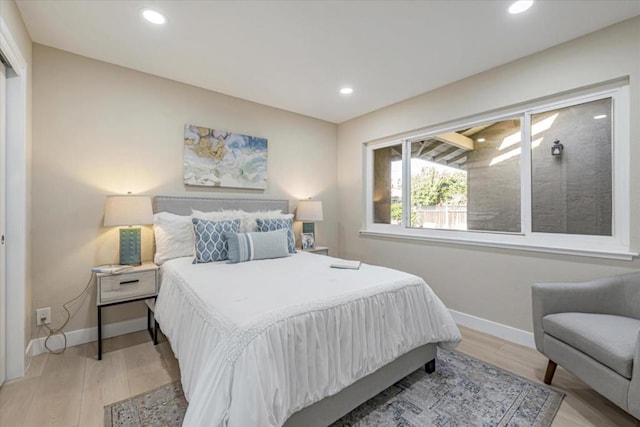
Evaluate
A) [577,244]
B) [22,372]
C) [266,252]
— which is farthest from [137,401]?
[577,244]

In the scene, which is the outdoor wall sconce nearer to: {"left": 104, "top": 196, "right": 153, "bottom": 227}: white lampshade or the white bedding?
the white bedding

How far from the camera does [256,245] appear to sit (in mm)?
2742

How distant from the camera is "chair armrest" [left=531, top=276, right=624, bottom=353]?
6.45ft

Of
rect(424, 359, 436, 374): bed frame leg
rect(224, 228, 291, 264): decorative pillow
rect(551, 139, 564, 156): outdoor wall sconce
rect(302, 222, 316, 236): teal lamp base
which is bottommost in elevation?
rect(424, 359, 436, 374): bed frame leg

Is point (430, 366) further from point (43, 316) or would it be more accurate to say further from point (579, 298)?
point (43, 316)

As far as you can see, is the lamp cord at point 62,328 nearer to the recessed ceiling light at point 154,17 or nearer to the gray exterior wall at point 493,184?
the recessed ceiling light at point 154,17

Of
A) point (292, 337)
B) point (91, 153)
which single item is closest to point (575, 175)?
point (292, 337)

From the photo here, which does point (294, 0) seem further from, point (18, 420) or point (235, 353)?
point (18, 420)

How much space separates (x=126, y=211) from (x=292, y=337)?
6.63 feet

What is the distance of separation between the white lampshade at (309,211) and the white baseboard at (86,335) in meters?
2.10

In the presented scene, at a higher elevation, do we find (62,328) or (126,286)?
(126,286)

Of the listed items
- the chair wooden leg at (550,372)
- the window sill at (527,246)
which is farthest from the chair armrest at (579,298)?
the window sill at (527,246)

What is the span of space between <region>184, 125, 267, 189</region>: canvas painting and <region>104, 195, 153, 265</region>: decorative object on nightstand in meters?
0.67

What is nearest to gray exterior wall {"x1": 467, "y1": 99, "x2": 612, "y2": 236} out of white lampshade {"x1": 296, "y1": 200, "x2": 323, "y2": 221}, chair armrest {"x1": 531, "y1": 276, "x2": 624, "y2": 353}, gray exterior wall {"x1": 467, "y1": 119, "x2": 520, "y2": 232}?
gray exterior wall {"x1": 467, "y1": 119, "x2": 520, "y2": 232}
